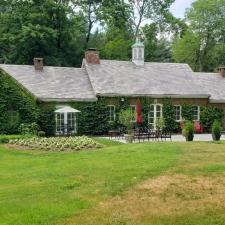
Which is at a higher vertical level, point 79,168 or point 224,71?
point 224,71

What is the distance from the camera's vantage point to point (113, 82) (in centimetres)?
3516

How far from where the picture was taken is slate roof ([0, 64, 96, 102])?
32281 millimetres

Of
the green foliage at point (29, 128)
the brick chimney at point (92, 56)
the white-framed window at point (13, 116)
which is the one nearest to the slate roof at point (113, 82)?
the brick chimney at point (92, 56)

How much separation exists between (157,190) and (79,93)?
2198 centimetres

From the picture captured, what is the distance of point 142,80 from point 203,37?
2769 cm

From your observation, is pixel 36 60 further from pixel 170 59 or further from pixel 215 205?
pixel 170 59

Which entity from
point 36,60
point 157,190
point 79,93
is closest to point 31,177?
point 157,190

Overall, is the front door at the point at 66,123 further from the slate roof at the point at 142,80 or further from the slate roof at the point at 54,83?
the slate roof at the point at 142,80

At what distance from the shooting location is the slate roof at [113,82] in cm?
3312

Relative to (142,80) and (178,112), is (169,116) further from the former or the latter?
(142,80)

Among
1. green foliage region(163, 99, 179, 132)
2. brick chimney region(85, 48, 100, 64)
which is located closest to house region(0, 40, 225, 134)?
brick chimney region(85, 48, 100, 64)

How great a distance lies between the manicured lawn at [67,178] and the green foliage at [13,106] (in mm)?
11649

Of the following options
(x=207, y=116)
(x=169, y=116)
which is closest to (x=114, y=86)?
(x=169, y=116)

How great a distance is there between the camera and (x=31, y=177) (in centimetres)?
1389
